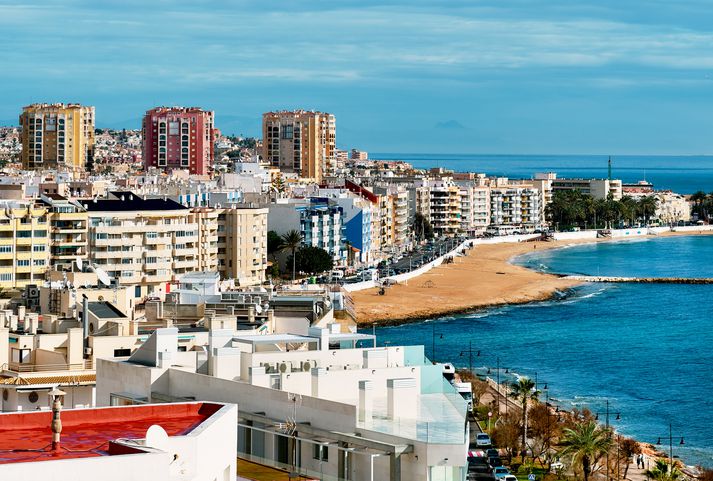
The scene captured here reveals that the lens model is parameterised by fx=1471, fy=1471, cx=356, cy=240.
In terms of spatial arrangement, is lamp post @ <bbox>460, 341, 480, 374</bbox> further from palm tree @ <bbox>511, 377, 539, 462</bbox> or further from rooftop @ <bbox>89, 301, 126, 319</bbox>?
rooftop @ <bbox>89, 301, 126, 319</bbox>

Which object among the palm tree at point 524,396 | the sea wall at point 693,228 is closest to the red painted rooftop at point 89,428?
the palm tree at point 524,396

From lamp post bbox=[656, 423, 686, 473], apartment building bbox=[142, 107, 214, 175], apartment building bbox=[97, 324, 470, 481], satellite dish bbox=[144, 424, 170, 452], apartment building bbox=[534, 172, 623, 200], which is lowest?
lamp post bbox=[656, 423, 686, 473]

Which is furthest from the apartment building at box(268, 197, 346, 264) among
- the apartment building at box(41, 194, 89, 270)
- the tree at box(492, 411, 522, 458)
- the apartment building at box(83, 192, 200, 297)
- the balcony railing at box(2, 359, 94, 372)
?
Result: the balcony railing at box(2, 359, 94, 372)

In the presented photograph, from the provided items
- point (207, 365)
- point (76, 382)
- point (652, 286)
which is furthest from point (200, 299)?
point (652, 286)

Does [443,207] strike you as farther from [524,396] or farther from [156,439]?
[156,439]

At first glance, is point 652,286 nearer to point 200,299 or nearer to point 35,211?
point 35,211

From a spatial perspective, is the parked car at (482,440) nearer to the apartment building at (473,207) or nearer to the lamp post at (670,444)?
the lamp post at (670,444)

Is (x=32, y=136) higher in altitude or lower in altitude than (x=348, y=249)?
higher

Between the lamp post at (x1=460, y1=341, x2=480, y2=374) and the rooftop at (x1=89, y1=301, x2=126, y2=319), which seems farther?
the lamp post at (x1=460, y1=341, x2=480, y2=374)
